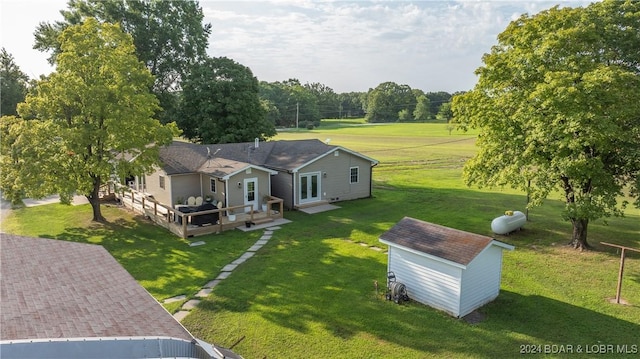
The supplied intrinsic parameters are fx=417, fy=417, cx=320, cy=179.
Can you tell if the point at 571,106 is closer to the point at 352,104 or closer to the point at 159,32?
the point at 159,32

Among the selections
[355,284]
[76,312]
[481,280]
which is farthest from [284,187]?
[76,312]

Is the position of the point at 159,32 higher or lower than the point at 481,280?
higher

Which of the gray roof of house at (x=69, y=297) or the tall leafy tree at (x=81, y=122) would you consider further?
the tall leafy tree at (x=81, y=122)

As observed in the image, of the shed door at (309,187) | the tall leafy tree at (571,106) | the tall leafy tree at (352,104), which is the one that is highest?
the tall leafy tree at (352,104)

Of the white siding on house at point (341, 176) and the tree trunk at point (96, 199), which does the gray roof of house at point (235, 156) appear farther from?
the tree trunk at point (96, 199)

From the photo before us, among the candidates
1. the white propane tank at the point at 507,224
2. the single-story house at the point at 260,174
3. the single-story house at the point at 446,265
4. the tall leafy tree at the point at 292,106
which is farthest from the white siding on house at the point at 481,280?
the tall leafy tree at the point at 292,106
